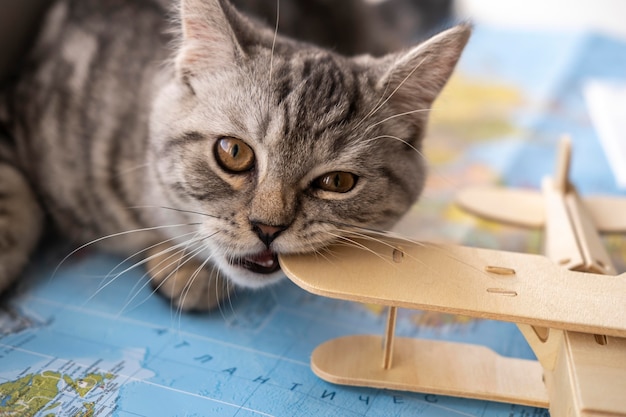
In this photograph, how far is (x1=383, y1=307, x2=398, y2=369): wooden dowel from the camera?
43.4 inches

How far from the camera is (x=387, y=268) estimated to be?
106cm

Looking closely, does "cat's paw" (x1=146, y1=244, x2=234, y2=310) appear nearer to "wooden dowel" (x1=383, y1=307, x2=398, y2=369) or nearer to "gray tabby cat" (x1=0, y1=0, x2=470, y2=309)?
"gray tabby cat" (x1=0, y1=0, x2=470, y2=309)

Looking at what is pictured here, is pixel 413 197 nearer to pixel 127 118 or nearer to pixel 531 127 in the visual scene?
pixel 127 118

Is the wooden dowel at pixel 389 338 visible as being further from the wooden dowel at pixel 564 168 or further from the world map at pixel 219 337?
the wooden dowel at pixel 564 168

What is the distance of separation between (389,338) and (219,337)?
1.16 ft

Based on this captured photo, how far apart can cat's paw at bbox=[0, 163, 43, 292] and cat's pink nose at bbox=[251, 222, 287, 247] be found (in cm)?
62

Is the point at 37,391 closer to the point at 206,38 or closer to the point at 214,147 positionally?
the point at 214,147

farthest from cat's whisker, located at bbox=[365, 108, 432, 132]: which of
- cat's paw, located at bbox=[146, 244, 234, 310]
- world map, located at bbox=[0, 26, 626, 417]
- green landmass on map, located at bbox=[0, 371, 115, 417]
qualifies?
green landmass on map, located at bbox=[0, 371, 115, 417]

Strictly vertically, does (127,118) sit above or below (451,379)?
above

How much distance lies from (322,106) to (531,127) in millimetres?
1297

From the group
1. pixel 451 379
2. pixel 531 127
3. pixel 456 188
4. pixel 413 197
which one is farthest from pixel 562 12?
pixel 451 379

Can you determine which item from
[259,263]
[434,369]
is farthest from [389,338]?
[259,263]

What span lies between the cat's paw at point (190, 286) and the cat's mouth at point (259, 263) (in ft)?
0.49

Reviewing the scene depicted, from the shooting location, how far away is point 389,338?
112 cm
